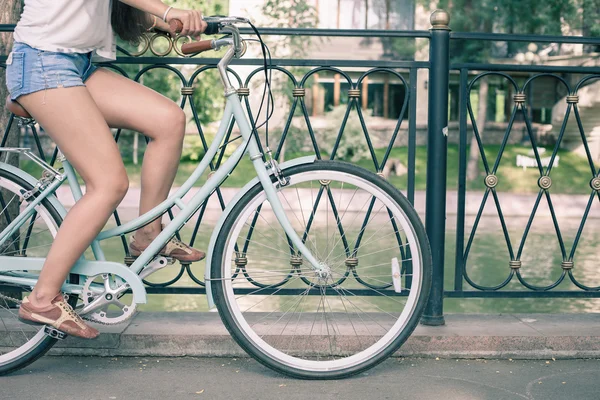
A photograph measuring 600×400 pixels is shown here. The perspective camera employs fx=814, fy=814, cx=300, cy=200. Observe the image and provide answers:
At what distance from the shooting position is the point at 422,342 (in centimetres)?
377

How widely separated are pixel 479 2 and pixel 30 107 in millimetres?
23926

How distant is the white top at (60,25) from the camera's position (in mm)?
3109

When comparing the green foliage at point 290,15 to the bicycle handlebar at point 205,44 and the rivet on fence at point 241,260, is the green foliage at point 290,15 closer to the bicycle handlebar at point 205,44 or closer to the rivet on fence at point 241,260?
the rivet on fence at point 241,260

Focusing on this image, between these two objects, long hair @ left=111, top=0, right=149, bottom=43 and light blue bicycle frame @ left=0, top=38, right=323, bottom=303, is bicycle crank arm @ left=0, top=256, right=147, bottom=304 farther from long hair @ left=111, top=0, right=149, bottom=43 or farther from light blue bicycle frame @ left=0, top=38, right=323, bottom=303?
long hair @ left=111, top=0, right=149, bottom=43

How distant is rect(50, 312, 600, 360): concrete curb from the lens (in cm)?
371

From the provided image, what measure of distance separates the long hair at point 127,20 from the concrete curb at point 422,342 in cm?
135

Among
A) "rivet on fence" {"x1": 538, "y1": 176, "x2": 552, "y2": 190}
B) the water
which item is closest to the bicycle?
the water

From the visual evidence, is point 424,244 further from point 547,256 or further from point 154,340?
point 547,256

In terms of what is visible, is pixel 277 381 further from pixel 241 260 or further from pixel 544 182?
pixel 544 182

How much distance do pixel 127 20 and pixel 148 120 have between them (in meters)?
0.50

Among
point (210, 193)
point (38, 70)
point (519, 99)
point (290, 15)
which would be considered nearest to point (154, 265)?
point (210, 193)

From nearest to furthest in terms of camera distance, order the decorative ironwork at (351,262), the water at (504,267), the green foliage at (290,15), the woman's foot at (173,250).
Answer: the woman's foot at (173,250)
the decorative ironwork at (351,262)
the water at (504,267)
the green foliage at (290,15)

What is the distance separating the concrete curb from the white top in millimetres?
1339

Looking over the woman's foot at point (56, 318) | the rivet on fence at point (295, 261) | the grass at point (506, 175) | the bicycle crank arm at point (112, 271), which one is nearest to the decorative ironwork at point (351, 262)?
the rivet on fence at point (295, 261)
